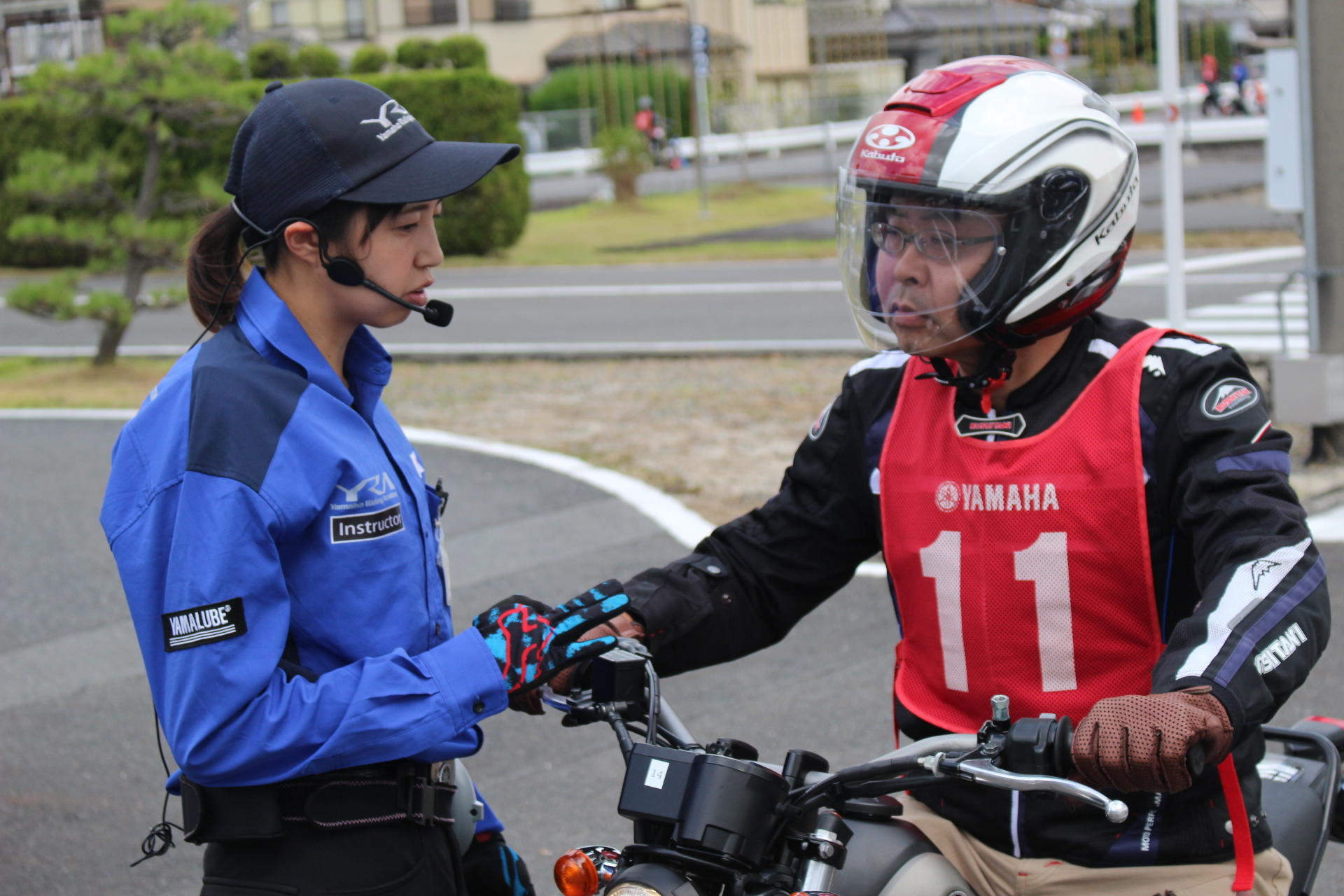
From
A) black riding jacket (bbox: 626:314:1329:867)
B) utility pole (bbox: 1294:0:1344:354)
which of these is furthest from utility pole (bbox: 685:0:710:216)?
black riding jacket (bbox: 626:314:1329:867)

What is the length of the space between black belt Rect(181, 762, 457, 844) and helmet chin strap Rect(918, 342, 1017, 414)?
113 cm

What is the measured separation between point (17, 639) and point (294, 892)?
4997mm

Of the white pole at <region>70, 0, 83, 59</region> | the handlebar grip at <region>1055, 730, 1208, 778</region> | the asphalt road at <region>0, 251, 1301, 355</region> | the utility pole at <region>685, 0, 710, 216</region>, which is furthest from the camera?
the white pole at <region>70, 0, 83, 59</region>

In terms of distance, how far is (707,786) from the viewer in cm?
202

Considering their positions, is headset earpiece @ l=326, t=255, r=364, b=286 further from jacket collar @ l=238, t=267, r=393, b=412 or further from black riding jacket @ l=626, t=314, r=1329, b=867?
black riding jacket @ l=626, t=314, r=1329, b=867

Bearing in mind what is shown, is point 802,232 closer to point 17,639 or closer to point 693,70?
point 693,70

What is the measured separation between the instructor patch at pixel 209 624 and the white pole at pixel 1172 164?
376 inches

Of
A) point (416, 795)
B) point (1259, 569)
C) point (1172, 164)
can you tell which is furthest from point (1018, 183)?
point (1172, 164)

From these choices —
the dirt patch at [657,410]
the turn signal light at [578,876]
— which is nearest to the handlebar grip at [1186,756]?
the turn signal light at [578,876]

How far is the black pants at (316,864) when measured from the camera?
239 centimetres

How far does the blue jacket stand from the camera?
2.22 metres

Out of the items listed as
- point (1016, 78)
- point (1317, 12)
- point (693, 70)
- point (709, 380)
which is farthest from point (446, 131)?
point (1016, 78)

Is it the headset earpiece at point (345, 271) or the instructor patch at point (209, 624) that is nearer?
the instructor patch at point (209, 624)

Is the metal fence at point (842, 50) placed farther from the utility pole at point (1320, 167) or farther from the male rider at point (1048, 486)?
the male rider at point (1048, 486)
